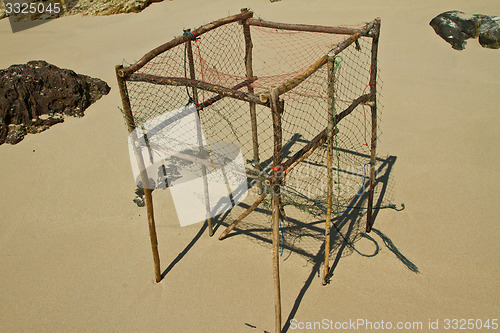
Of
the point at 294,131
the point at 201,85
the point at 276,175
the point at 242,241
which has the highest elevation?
the point at 201,85

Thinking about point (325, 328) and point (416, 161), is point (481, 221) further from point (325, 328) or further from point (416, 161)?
point (325, 328)

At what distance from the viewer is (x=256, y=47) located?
29.0 ft

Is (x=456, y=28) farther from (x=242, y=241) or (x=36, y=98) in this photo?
(x=36, y=98)

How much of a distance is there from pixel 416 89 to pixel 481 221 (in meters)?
3.23

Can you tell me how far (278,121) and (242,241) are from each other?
231cm

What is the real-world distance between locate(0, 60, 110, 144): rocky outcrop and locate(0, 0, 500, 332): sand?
9.4 inches

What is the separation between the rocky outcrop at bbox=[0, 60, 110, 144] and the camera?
695 cm

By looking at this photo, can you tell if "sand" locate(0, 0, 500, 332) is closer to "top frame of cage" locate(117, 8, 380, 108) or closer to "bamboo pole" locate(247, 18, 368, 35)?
"top frame of cage" locate(117, 8, 380, 108)

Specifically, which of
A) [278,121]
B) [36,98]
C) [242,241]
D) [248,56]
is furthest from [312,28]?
[36,98]

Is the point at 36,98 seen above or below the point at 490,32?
below

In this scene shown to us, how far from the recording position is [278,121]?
2.98 meters

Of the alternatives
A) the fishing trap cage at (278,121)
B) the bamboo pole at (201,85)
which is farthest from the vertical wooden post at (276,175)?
the bamboo pole at (201,85)

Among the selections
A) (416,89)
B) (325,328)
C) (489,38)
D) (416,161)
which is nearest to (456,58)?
(489,38)

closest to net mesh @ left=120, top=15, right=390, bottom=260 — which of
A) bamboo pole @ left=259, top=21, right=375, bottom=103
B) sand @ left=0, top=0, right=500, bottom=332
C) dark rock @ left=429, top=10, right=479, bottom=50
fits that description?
bamboo pole @ left=259, top=21, right=375, bottom=103
